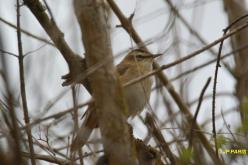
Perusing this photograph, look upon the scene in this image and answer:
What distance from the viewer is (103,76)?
3.33 m

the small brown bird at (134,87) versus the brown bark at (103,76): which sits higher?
the small brown bird at (134,87)

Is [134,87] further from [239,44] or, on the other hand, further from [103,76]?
[103,76]

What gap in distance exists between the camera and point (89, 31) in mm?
3348

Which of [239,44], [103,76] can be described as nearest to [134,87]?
[239,44]

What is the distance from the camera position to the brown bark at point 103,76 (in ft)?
10.7

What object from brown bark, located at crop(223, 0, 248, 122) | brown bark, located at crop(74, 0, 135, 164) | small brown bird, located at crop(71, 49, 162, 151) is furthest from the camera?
brown bark, located at crop(223, 0, 248, 122)

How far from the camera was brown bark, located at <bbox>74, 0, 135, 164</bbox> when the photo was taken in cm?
325

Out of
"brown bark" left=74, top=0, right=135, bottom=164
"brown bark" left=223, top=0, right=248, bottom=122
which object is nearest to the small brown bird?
"brown bark" left=223, top=0, right=248, bottom=122

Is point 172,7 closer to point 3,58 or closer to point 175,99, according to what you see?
point 175,99

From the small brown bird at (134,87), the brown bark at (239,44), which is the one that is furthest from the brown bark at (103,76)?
the brown bark at (239,44)

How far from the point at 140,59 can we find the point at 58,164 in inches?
110

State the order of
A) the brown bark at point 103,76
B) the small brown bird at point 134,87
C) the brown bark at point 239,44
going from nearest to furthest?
1. the brown bark at point 103,76
2. the small brown bird at point 134,87
3. the brown bark at point 239,44

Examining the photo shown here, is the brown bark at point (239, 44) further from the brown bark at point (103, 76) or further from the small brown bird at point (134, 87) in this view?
the brown bark at point (103, 76)

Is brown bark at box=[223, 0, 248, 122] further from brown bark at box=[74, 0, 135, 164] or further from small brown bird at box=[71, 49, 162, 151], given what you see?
brown bark at box=[74, 0, 135, 164]
